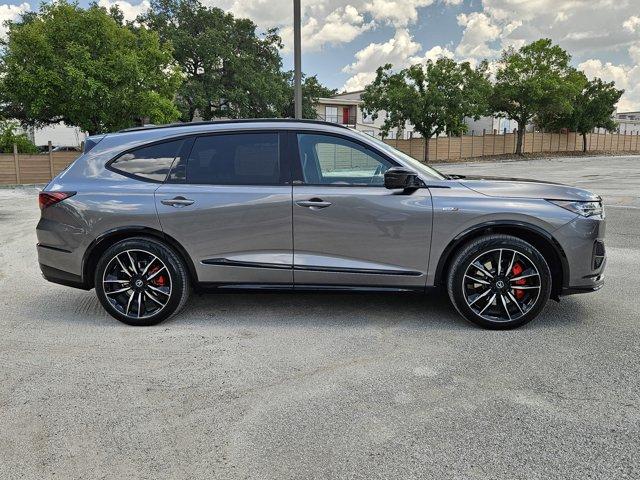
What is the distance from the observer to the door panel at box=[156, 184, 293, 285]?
4309 mm

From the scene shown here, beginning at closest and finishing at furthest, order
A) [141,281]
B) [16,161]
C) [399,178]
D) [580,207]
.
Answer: [399,178] → [580,207] → [141,281] → [16,161]

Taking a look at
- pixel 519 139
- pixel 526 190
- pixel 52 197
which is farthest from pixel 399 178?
pixel 519 139

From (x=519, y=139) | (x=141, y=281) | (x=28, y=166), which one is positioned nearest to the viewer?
(x=141, y=281)

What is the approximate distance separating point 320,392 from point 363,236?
1.43 meters

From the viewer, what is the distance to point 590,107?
52.8 m

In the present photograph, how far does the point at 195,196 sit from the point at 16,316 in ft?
6.99

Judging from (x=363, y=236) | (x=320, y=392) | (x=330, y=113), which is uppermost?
(x=330, y=113)

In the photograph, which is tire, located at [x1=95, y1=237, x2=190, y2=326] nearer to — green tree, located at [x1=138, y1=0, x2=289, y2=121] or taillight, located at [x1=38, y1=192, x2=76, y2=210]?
taillight, located at [x1=38, y1=192, x2=76, y2=210]

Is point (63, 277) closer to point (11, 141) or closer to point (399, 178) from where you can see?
point (399, 178)

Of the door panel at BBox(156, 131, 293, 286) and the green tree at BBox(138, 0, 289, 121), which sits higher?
the green tree at BBox(138, 0, 289, 121)

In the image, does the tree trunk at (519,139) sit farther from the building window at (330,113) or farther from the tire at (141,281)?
the tire at (141,281)

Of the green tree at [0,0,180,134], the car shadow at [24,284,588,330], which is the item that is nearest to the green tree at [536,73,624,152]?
the green tree at [0,0,180,134]

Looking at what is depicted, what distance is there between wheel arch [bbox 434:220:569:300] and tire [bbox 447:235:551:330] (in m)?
0.06

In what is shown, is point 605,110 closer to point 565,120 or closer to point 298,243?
point 565,120
